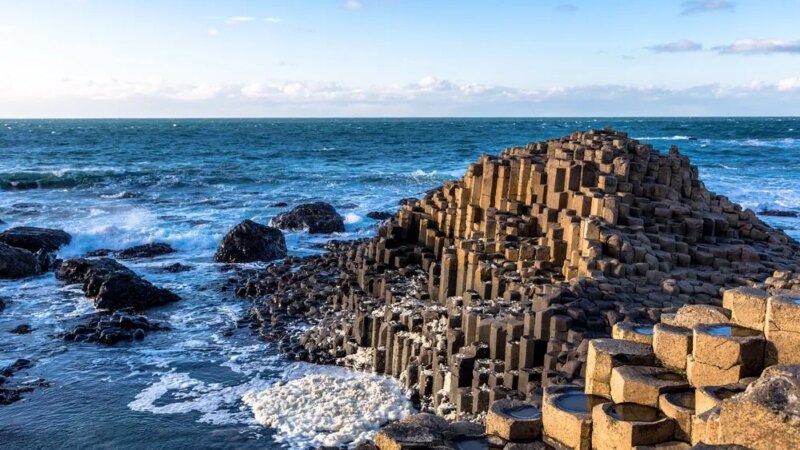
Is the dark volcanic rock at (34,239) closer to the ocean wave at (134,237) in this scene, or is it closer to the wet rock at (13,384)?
the ocean wave at (134,237)

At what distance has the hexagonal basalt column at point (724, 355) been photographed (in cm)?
585

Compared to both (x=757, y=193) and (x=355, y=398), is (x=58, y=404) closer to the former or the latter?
(x=355, y=398)

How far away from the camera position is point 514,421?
673 cm

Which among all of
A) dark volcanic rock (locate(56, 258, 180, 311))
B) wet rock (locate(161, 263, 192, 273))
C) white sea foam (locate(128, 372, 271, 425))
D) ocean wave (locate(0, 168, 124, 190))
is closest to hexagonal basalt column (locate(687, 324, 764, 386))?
white sea foam (locate(128, 372, 271, 425))

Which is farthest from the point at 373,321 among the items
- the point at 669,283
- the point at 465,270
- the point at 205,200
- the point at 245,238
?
the point at 205,200

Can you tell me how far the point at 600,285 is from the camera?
410 inches

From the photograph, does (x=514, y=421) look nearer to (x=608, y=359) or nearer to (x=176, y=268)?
(x=608, y=359)

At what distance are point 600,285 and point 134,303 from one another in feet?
34.5

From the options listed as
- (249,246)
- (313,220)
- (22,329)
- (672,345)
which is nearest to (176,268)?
(249,246)

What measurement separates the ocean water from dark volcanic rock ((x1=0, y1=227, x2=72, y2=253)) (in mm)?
720

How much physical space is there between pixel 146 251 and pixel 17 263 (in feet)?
12.6

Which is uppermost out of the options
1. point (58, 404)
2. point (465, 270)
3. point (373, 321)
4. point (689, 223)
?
point (689, 223)

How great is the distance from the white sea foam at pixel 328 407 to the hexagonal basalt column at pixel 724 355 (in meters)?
5.08

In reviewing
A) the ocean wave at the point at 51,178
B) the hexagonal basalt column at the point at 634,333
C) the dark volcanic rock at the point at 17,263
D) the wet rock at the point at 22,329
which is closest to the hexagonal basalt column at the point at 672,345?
the hexagonal basalt column at the point at 634,333
